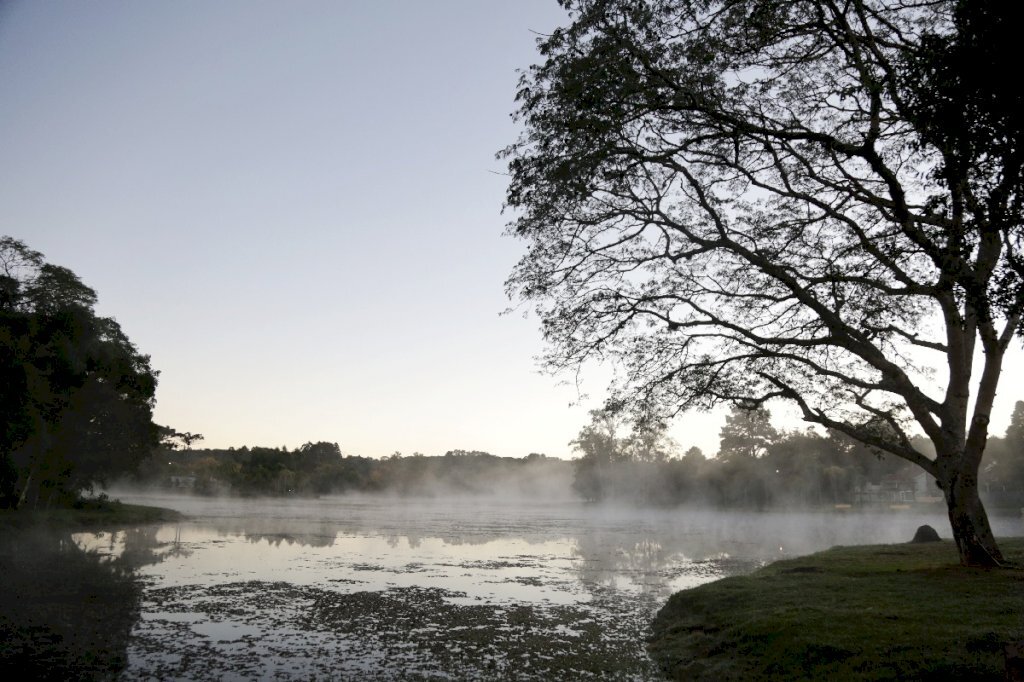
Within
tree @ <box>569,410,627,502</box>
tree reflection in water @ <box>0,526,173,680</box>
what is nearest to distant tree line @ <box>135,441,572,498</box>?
tree @ <box>569,410,627,502</box>

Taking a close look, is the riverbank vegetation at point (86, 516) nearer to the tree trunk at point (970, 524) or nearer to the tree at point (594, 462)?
the tree trunk at point (970, 524)

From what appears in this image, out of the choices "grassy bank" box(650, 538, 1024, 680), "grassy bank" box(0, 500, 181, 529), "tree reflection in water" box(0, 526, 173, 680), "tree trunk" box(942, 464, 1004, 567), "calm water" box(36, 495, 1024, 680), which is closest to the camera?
"grassy bank" box(650, 538, 1024, 680)

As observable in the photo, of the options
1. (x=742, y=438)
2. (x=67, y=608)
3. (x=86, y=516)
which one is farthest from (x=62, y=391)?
(x=742, y=438)

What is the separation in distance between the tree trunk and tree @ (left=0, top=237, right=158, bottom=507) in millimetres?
27215

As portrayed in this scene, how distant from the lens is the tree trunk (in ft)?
46.2

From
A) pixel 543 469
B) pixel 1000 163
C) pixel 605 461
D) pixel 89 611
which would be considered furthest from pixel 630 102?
pixel 543 469

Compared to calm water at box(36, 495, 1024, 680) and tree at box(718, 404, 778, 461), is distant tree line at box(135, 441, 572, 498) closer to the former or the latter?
tree at box(718, 404, 778, 461)

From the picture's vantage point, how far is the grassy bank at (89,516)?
108ft

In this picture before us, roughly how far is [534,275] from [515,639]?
7501mm

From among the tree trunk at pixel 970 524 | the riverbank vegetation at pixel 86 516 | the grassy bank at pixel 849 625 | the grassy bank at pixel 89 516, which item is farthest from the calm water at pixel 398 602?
the tree trunk at pixel 970 524

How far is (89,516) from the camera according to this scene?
38.2 metres

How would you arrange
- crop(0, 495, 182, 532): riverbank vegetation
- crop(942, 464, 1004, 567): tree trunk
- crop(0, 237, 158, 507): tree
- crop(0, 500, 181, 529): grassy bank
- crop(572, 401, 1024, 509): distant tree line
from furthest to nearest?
crop(572, 401, 1024, 509): distant tree line → crop(0, 500, 181, 529): grassy bank → crop(0, 495, 182, 532): riverbank vegetation → crop(0, 237, 158, 507): tree → crop(942, 464, 1004, 567): tree trunk

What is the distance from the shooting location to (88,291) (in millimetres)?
39500

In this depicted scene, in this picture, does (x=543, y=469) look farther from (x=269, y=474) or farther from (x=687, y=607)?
(x=687, y=607)
